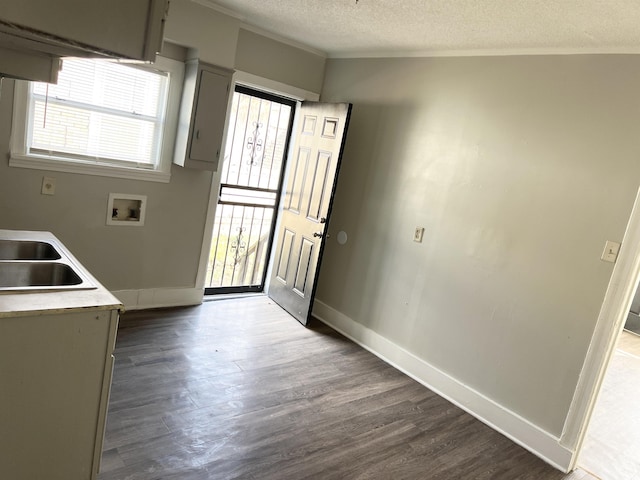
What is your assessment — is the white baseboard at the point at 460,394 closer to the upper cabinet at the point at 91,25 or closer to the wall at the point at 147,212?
the wall at the point at 147,212

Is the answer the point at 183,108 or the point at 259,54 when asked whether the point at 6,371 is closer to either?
the point at 183,108

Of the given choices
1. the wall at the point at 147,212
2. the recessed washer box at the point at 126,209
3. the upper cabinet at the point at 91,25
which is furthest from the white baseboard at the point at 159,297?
the upper cabinet at the point at 91,25

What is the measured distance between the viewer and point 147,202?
3.72 metres

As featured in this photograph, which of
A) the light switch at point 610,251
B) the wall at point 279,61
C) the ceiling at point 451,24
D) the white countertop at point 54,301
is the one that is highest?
the ceiling at point 451,24

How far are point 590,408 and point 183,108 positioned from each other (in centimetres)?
351

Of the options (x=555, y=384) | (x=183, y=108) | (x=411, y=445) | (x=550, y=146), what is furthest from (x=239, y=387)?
(x=550, y=146)

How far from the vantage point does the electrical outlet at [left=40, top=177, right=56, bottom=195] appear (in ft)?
10.5

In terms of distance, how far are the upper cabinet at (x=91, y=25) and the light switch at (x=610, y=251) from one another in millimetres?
2541

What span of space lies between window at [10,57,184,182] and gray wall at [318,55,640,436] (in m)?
1.65

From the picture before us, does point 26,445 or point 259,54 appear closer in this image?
point 26,445

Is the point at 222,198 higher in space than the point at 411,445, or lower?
higher

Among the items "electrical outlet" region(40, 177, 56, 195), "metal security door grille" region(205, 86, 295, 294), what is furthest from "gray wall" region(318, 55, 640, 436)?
"electrical outlet" region(40, 177, 56, 195)

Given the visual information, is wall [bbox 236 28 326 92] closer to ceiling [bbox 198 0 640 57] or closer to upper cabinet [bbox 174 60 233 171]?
ceiling [bbox 198 0 640 57]

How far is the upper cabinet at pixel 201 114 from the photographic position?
3.56 m
